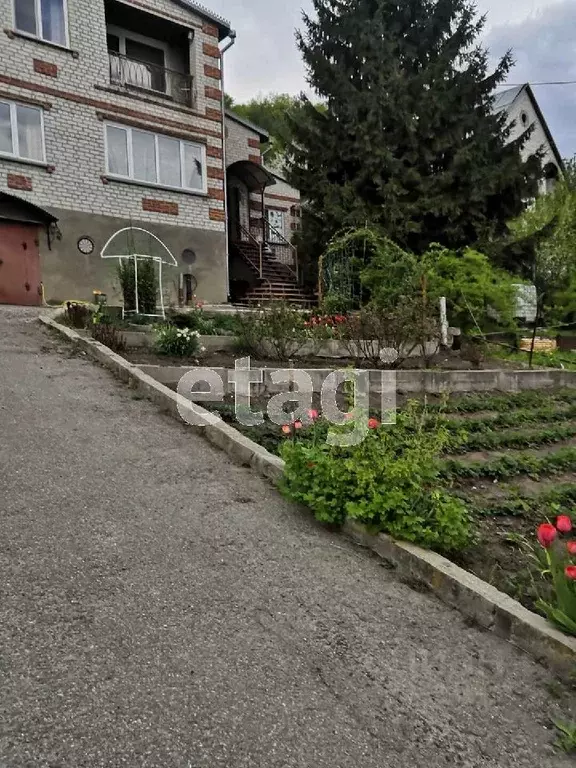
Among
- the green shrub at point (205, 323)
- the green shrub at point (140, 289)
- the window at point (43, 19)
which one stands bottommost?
the green shrub at point (205, 323)

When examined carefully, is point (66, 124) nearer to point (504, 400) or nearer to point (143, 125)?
point (143, 125)

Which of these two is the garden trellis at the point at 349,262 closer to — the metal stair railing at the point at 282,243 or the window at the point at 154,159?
the metal stair railing at the point at 282,243

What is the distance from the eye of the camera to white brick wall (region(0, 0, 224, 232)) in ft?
40.2

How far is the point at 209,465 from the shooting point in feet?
13.4

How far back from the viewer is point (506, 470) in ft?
14.6

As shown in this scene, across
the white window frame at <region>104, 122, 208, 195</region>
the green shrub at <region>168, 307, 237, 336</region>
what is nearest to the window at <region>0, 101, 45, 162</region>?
the white window frame at <region>104, 122, 208, 195</region>

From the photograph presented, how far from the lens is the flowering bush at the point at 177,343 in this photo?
734 cm

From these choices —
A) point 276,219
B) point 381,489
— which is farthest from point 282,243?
point 381,489

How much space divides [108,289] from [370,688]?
13063 mm

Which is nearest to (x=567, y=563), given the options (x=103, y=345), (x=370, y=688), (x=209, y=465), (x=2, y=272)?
(x=370, y=688)

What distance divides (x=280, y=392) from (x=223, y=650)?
14.9 ft

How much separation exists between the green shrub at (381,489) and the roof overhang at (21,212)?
1150 cm

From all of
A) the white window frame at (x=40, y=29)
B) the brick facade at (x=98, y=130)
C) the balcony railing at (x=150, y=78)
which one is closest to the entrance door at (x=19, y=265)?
the brick facade at (x=98, y=130)

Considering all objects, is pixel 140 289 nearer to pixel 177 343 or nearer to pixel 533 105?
pixel 177 343
